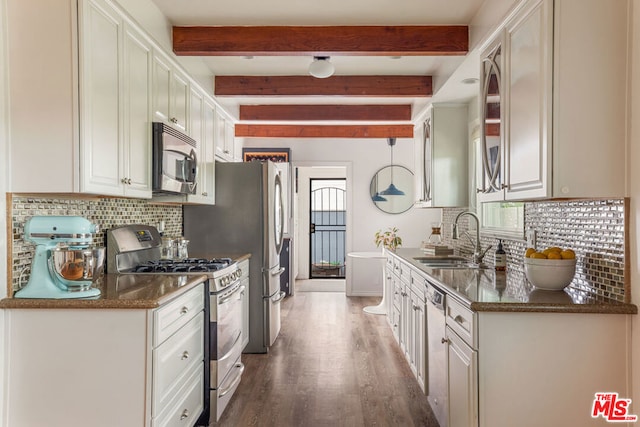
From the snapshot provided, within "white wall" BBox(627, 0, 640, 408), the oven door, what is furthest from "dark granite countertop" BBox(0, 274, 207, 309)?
"white wall" BBox(627, 0, 640, 408)

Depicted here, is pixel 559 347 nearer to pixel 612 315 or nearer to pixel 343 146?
pixel 612 315

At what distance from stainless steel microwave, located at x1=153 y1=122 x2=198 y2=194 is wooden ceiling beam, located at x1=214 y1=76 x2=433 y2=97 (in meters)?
1.02

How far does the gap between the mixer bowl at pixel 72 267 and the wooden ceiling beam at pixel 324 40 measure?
1681 mm

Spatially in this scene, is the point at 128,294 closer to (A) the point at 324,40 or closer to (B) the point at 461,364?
(B) the point at 461,364

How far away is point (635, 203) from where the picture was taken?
1.81m

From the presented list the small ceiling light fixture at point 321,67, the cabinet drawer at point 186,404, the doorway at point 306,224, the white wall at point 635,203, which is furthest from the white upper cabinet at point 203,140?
the doorway at point 306,224

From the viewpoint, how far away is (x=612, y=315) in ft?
6.12

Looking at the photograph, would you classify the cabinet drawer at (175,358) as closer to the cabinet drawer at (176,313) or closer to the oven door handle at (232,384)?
the cabinet drawer at (176,313)

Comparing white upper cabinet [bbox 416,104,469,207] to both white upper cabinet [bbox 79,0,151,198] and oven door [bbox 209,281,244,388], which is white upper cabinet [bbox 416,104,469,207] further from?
white upper cabinet [bbox 79,0,151,198]

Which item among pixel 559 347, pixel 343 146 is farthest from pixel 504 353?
pixel 343 146

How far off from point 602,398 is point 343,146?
209 inches

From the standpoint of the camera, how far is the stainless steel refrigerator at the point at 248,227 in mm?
4062

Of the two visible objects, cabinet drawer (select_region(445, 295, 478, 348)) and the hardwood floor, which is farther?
the hardwood floor

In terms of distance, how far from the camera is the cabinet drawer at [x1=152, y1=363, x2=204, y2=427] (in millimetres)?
2113
